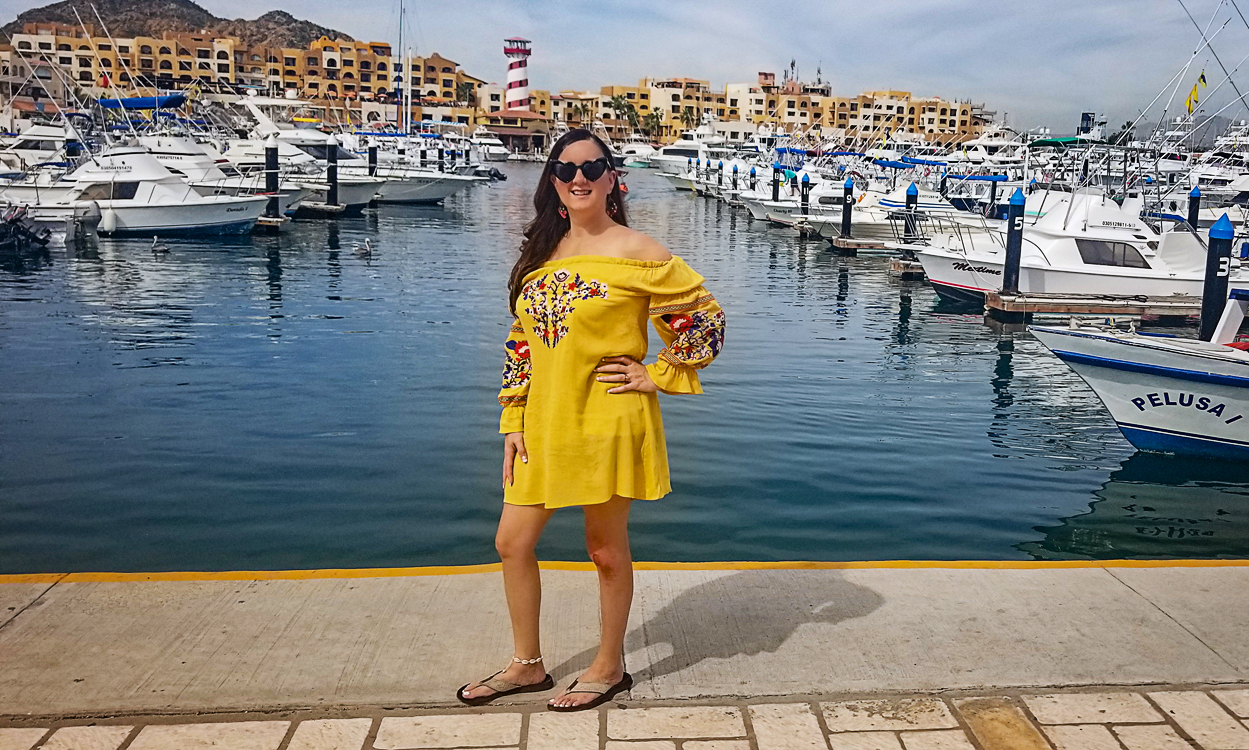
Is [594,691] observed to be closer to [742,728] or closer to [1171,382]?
[742,728]

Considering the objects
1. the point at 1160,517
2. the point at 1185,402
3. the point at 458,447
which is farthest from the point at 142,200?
the point at 1160,517

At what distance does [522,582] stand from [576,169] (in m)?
1.29

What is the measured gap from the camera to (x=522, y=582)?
341 cm

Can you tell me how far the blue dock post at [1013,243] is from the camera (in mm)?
19359

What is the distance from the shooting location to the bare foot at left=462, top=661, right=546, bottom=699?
11.1 feet

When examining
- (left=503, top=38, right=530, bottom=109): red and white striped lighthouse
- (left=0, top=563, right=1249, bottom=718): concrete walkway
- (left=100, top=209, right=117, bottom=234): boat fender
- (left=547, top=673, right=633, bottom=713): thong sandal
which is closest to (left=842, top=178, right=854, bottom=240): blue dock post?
(left=100, top=209, right=117, bottom=234): boat fender

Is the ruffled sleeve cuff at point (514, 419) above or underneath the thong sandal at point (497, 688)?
above

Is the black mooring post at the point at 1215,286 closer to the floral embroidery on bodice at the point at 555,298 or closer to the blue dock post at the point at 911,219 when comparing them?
the floral embroidery on bodice at the point at 555,298

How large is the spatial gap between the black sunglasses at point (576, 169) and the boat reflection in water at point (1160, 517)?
5279mm

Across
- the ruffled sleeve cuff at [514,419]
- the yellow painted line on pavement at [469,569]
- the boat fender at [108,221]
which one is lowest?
the yellow painted line on pavement at [469,569]

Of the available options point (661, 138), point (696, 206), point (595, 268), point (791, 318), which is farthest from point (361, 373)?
point (661, 138)

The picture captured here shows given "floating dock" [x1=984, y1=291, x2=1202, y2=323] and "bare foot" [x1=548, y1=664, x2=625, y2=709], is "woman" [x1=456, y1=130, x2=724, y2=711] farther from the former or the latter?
"floating dock" [x1=984, y1=291, x2=1202, y2=323]

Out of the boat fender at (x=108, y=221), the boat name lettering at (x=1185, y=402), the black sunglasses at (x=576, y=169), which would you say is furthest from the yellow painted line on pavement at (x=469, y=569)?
the boat fender at (x=108, y=221)

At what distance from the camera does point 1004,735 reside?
10.5ft
